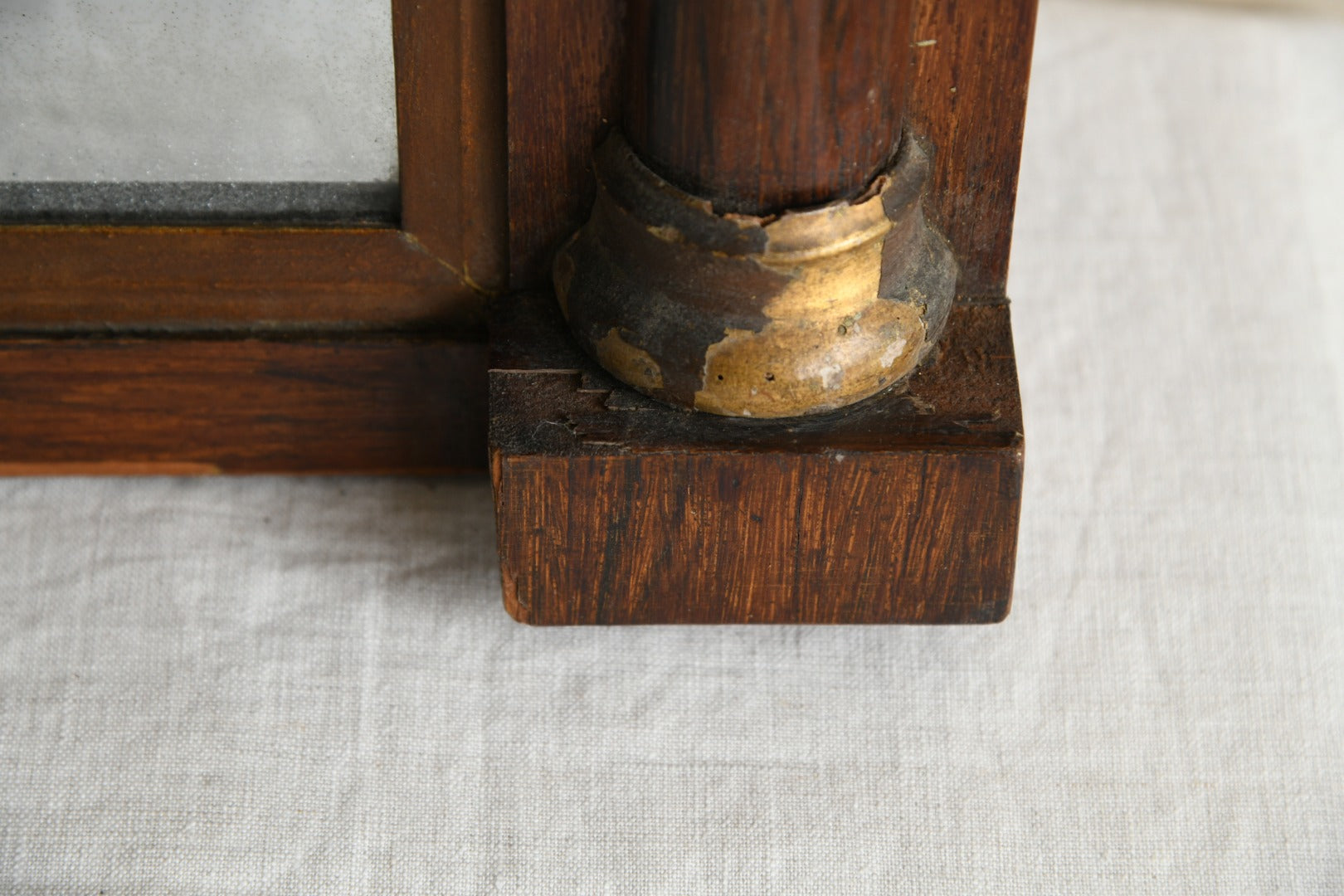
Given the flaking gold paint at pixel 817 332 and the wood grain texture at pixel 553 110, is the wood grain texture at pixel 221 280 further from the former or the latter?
the flaking gold paint at pixel 817 332

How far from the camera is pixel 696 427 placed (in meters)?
1.00

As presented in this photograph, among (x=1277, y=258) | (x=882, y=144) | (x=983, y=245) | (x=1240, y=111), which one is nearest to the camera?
(x=882, y=144)

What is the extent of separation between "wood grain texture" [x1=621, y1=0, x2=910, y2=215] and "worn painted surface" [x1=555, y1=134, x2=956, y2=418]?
15mm

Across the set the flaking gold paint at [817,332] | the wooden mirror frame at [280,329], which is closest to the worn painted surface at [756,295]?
the flaking gold paint at [817,332]

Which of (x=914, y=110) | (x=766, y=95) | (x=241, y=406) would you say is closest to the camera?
(x=766, y=95)

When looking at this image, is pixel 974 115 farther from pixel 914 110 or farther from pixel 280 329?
pixel 280 329

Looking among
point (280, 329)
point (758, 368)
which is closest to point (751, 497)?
point (758, 368)

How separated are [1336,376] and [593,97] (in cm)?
61

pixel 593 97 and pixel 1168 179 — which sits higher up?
pixel 593 97

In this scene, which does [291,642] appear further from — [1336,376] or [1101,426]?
[1336,376]

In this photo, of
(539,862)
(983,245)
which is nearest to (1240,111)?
(983,245)

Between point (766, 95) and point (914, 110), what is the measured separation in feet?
0.46

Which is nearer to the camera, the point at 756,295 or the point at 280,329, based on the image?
the point at 756,295

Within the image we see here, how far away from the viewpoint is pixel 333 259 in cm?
108
